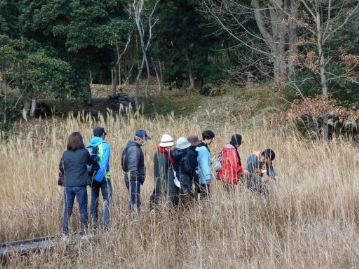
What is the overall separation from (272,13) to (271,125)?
7507mm

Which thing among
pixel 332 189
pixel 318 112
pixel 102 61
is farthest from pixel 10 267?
pixel 102 61

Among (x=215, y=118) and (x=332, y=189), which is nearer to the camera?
(x=332, y=189)

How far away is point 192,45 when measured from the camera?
25734 millimetres

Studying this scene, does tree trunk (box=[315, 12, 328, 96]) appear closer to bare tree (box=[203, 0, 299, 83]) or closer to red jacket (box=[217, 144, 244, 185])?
bare tree (box=[203, 0, 299, 83])

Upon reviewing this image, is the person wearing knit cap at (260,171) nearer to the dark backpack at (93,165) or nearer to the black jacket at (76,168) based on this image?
the dark backpack at (93,165)

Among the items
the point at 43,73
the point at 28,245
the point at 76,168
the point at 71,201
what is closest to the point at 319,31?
the point at 76,168

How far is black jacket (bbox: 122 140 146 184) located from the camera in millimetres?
7129

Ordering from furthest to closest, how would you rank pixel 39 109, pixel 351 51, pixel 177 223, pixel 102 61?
1. pixel 102 61
2. pixel 39 109
3. pixel 351 51
4. pixel 177 223

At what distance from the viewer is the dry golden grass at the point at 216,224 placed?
5480mm

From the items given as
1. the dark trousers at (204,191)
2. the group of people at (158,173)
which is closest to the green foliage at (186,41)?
the group of people at (158,173)

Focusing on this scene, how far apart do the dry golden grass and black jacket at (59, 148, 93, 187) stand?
0.49 metres

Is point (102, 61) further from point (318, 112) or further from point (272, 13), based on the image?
point (318, 112)

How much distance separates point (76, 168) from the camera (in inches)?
264

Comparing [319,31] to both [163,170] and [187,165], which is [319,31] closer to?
[187,165]
